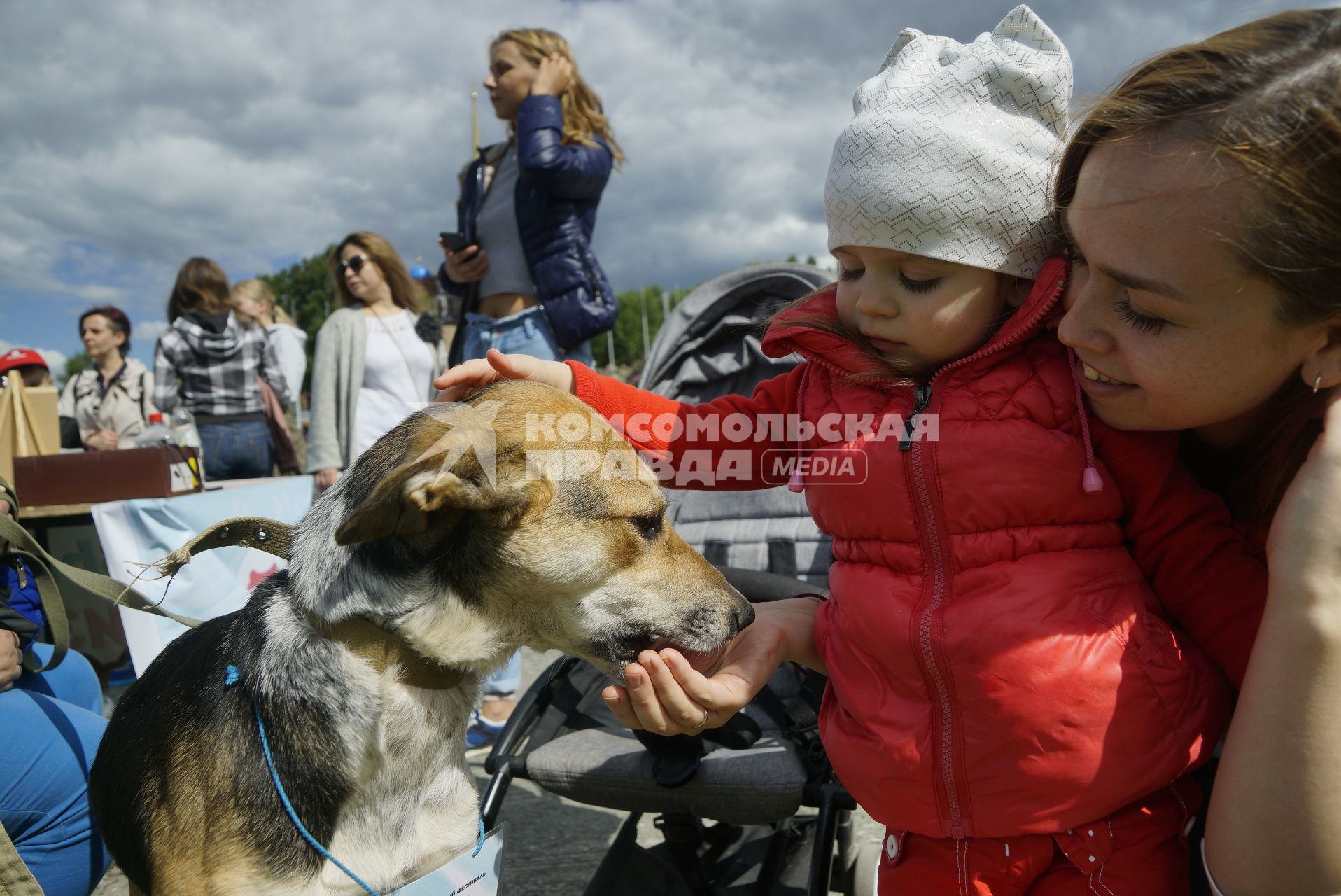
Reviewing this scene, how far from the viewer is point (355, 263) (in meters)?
6.09

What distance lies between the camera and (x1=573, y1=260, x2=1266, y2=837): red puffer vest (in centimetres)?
149

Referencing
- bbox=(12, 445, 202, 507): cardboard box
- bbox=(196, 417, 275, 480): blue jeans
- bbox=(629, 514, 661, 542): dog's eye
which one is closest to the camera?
bbox=(629, 514, 661, 542): dog's eye

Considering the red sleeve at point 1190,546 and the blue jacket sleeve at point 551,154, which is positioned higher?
the blue jacket sleeve at point 551,154

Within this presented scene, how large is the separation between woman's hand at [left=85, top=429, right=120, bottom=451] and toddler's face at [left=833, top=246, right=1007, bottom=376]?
7.15m

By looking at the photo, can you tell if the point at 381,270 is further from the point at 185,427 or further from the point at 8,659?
the point at 8,659

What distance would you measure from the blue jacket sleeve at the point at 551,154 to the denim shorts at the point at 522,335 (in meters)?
0.71

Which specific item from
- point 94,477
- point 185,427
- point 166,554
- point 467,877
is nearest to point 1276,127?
point 467,877

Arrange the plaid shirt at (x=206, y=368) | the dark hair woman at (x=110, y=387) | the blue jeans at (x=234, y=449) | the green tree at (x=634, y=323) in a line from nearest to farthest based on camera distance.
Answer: the plaid shirt at (x=206, y=368) < the blue jeans at (x=234, y=449) < the dark hair woman at (x=110, y=387) < the green tree at (x=634, y=323)

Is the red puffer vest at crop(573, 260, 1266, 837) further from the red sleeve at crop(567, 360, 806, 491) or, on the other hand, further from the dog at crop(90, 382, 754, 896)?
the dog at crop(90, 382, 754, 896)

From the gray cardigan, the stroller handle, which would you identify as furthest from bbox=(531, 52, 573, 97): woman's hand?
the stroller handle

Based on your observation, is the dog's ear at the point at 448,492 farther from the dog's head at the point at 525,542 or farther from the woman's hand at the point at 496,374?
the woman's hand at the point at 496,374

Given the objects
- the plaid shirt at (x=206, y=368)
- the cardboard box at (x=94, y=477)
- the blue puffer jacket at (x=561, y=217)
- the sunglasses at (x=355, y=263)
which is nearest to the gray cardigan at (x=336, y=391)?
the sunglasses at (x=355, y=263)

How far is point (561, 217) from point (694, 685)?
3.49 meters

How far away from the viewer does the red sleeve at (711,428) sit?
83.7 inches
